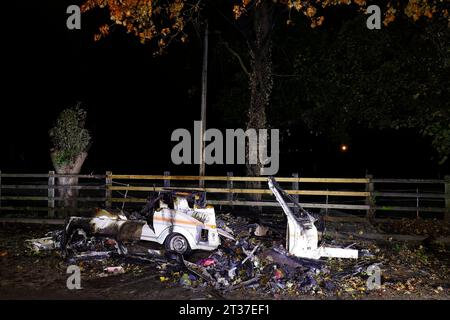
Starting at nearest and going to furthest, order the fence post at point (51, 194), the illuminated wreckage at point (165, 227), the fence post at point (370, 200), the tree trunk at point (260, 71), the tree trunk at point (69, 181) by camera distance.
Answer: the illuminated wreckage at point (165, 227)
the fence post at point (370, 200)
the fence post at point (51, 194)
the tree trunk at point (69, 181)
the tree trunk at point (260, 71)

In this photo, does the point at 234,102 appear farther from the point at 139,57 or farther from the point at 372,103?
the point at 139,57

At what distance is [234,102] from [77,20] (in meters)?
8.78

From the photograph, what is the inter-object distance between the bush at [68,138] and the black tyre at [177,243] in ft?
22.2

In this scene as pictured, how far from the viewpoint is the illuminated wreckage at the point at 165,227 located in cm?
928

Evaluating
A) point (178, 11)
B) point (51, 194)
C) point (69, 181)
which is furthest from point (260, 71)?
point (51, 194)

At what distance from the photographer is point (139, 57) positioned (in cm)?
2983

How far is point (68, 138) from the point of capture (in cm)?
1448

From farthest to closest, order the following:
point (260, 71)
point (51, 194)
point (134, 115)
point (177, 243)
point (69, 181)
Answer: point (134, 115) → point (260, 71) → point (69, 181) → point (51, 194) → point (177, 243)

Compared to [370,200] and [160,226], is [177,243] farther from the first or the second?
[370,200]

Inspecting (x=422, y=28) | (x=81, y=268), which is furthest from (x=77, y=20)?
(x=422, y=28)

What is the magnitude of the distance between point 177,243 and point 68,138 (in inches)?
278

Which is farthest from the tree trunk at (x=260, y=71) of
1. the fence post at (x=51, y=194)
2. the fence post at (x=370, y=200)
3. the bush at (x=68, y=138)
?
the fence post at (x=51, y=194)

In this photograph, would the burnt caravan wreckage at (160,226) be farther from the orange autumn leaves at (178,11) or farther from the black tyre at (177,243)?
the orange autumn leaves at (178,11)

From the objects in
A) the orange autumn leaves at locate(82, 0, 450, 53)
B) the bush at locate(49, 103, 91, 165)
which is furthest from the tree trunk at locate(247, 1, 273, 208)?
the bush at locate(49, 103, 91, 165)
